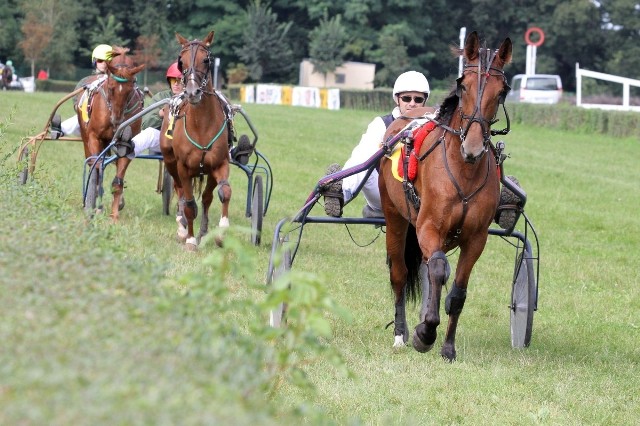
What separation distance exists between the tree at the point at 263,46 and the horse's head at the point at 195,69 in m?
61.8

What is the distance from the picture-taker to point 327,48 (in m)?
71.1

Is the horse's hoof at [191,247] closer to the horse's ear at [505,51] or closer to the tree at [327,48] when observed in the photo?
the horse's ear at [505,51]

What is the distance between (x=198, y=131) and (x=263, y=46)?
6254 cm

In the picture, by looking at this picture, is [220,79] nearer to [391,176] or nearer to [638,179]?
[638,179]

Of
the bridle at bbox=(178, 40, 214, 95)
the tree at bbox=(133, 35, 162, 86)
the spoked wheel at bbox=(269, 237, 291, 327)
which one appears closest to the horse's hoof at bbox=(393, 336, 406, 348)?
the spoked wheel at bbox=(269, 237, 291, 327)

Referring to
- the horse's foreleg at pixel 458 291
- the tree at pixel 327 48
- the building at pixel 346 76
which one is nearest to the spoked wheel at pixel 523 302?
the horse's foreleg at pixel 458 291

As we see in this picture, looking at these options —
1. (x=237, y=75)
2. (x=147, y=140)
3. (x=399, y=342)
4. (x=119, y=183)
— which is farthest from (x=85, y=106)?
(x=237, y=75)

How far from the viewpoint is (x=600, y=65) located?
73562mm

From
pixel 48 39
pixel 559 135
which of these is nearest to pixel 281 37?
pixel 48 39

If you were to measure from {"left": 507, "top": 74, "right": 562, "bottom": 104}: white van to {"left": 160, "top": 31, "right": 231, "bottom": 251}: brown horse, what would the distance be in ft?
110

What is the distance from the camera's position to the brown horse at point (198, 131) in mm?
11508

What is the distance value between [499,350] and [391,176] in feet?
4.42

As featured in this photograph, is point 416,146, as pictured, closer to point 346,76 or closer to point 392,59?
point 392,59

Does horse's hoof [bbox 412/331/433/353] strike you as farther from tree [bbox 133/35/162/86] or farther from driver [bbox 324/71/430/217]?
tree [bbox 133/35/162/86]
